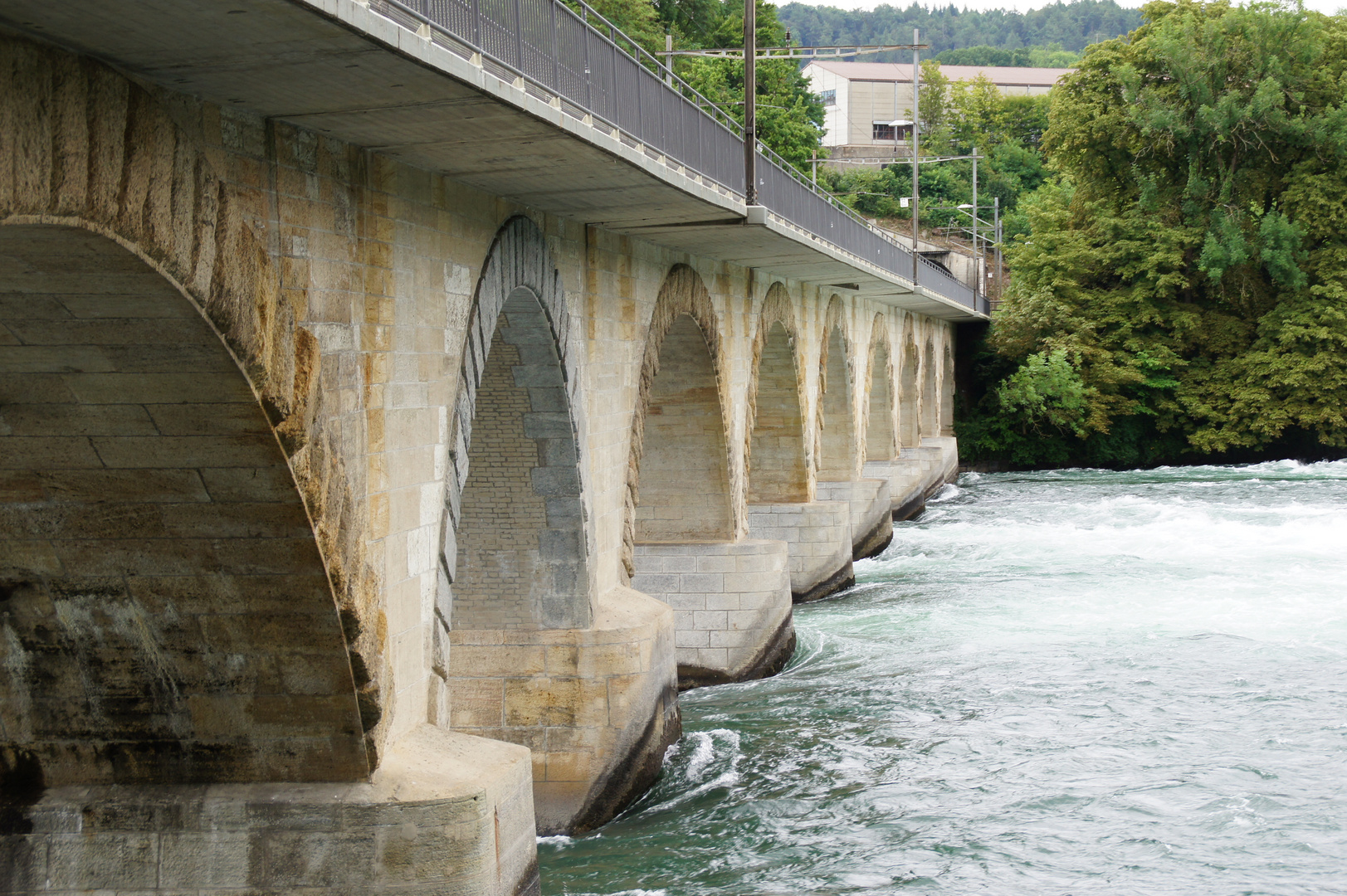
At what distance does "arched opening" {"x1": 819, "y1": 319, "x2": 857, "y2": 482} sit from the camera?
28.8m

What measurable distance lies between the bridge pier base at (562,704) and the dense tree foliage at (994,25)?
184 meters

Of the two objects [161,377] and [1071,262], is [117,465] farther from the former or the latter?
[1071,262]

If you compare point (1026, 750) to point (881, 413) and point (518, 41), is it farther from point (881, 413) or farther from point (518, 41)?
point (881, 413)

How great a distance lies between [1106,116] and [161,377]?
41.5 m

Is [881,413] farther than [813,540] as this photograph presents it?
Yes

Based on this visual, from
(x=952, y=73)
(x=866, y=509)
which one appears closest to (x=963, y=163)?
(x=952, y=73)

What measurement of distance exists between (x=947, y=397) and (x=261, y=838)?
42.2 metres

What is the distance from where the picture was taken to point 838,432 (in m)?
29.4

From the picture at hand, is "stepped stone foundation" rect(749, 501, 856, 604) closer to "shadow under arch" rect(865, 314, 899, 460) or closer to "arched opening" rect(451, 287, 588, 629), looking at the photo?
"arched opening" rect(451, 287, 588, 629)

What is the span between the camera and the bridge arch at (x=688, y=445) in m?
16.6

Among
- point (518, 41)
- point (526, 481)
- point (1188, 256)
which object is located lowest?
point (526, 481)

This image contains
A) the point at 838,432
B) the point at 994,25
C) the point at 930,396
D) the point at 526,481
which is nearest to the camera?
the point at 526,481

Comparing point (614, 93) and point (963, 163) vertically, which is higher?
point (963, 163)

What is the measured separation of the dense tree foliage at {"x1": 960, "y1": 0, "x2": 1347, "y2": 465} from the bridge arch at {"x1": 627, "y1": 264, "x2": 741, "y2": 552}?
27.6m
